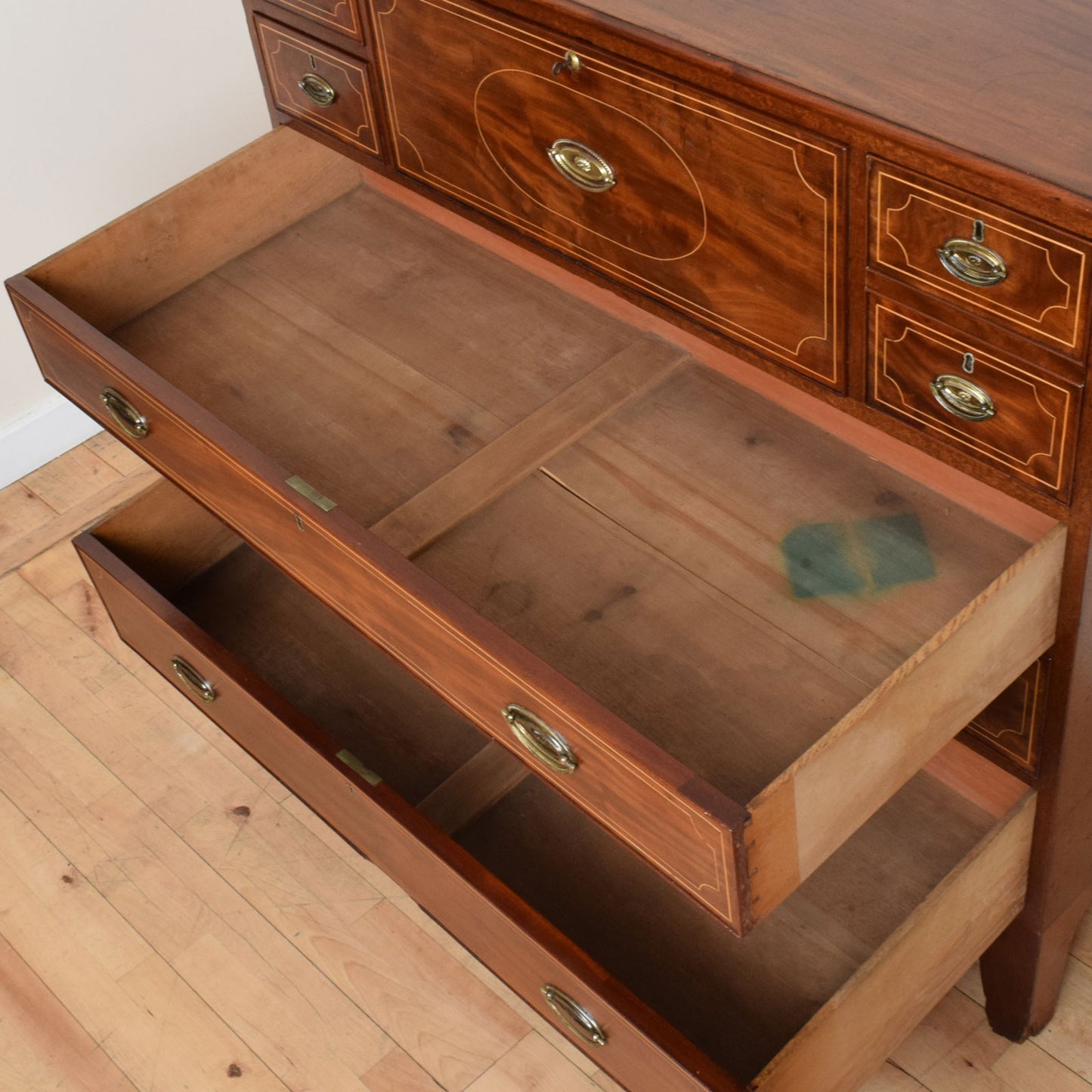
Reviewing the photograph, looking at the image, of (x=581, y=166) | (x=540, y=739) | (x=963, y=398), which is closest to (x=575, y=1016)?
(x=540, y=739)

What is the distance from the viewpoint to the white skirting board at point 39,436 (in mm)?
2293

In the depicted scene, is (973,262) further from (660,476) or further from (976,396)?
(660,476)

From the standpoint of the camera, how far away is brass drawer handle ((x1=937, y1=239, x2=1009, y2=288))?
965 mm

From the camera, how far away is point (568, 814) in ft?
4.81

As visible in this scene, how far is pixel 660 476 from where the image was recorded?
131cm

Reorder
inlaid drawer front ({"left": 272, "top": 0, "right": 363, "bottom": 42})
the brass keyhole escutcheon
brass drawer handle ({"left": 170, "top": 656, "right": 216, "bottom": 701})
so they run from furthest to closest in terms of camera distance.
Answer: brass drawer handle ({"left": 170, "top": 656, "right": 216, "bottom": 701}) < inlaid drawer front ({"left": 272, "top": 0, "right": 363, "bottom": 42}) < the brass keyhole escutcheon

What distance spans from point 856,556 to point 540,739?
302 mm

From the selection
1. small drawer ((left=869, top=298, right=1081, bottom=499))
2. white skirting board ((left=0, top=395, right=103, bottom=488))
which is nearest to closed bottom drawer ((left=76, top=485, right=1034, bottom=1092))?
small drawer ((left=869, top=298, right=1081, bottom=499))

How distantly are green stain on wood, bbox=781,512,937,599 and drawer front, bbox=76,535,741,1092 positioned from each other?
0.35 m

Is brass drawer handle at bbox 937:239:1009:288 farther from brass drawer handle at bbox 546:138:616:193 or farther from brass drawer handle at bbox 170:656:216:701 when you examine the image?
brass drawer handle at bbox 170:656:216:701

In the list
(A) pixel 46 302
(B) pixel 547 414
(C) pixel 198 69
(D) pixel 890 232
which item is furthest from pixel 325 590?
(C) pixel 198 69

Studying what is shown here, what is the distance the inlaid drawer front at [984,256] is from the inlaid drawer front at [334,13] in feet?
1.96

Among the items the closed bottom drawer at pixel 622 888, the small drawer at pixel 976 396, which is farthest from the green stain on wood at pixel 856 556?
the closed bottom drawer at pixel 622 888

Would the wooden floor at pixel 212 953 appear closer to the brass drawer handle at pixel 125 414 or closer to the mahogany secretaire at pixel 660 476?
the mahogany secretaire at pixel 660 476
